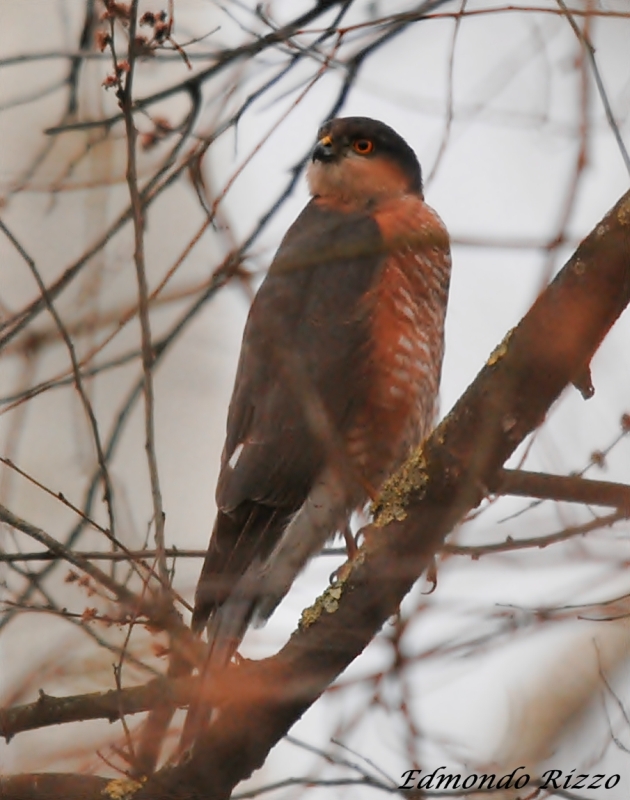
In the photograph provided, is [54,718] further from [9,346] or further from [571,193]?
[571,193]

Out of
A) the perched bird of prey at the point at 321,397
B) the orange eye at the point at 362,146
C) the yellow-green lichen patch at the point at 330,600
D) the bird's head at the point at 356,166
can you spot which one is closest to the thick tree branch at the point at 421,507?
the yellow-green lichen patch at the point at 330,600

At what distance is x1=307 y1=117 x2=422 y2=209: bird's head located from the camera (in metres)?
4.07

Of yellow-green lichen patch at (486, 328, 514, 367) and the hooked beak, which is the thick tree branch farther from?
the hooked beak

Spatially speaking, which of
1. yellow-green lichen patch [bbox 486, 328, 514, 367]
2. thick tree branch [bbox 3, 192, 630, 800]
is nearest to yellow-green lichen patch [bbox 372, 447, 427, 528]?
thick tree branch [bbox 3, 192, 630, 800]

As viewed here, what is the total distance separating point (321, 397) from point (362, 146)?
118cm

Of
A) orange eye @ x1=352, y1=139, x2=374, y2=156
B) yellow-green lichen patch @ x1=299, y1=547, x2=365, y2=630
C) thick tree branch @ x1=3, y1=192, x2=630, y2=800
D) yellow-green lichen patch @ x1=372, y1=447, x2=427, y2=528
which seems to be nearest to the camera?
thick tree branch @ x1=3, y1=192, x2=630, y2=800

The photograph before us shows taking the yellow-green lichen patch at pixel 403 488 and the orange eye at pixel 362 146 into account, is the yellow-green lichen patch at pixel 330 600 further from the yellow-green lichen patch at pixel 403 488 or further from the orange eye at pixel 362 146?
the orange eye at pixel 362 146

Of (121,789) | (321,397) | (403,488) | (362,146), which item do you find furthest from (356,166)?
(121,789)

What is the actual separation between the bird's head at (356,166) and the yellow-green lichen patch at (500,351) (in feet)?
6.14

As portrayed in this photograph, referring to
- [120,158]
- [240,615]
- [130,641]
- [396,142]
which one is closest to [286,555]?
[240,615]

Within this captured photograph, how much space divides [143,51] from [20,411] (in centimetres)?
101

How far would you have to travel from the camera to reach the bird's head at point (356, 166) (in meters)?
4.07

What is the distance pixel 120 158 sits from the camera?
10.9ft

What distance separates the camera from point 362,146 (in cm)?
414
